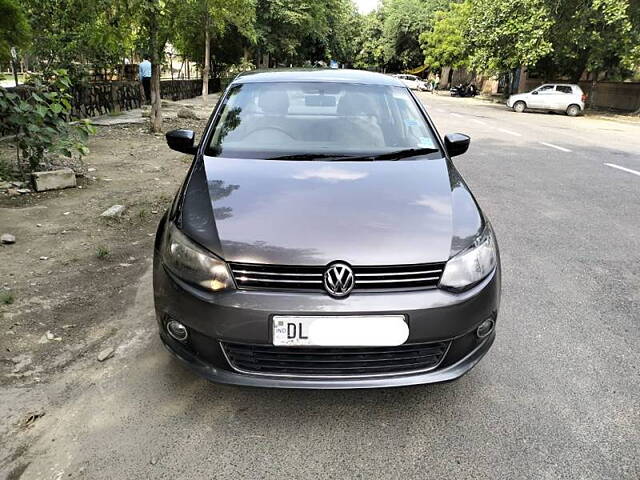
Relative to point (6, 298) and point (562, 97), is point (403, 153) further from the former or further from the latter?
point (562, 97)

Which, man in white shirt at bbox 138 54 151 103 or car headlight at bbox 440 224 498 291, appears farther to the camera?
man in white shirt at bbox 138 54 151 103

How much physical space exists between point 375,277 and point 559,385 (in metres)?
1.29

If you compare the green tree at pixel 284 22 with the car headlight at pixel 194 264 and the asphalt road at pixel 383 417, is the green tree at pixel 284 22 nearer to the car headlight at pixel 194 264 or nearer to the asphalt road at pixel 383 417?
the asphalt road at pixel 383 417

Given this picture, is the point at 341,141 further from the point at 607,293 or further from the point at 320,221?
the point at 607,293

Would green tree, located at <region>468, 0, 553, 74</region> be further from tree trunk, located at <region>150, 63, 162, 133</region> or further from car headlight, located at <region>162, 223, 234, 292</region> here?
car headlight, located at <region>162, 223, 234, 292</region>

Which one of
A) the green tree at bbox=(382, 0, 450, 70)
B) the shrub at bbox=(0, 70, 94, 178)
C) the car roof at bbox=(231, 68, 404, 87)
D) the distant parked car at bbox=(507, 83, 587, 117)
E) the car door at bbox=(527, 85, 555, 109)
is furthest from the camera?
the green tree at bbox=(382, 0, 450, 70)

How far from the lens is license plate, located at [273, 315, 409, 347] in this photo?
207 cm

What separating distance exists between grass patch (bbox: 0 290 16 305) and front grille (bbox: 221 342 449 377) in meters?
2.06

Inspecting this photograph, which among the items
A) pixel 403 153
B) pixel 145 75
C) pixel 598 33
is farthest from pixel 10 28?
pixel 598 33

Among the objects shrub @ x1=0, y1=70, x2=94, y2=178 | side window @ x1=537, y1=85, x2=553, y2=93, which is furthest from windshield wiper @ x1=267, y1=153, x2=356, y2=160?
side window @ x1=537, y1=85, x2=553, y2=93

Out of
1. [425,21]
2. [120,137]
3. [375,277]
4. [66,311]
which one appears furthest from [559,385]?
[425,21]

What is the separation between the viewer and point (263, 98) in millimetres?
3639

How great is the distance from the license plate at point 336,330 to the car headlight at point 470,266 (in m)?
0.29

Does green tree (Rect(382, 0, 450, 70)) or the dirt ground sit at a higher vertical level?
green tree (Rect(382, 0, 450, 70))
